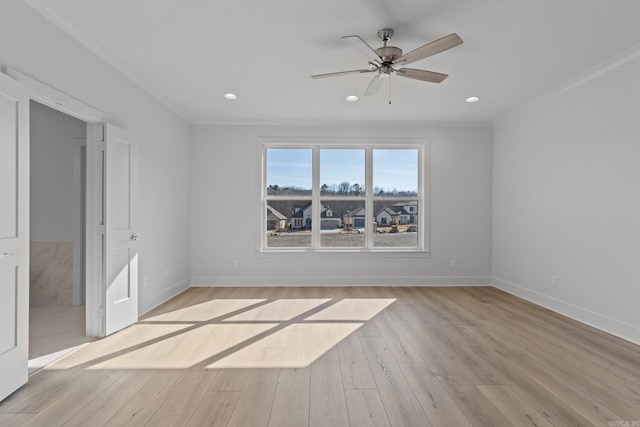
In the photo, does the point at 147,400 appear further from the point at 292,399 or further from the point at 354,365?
the point at 354,365

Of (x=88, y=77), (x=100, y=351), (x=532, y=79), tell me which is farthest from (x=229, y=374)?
(x=532, y=79)

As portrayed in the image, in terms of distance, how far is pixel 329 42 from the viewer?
10.0 feet

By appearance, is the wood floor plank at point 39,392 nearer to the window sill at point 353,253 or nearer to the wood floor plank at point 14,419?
the wood floor plank at point 14,419

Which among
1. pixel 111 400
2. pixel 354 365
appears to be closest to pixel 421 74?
pixel 354 365

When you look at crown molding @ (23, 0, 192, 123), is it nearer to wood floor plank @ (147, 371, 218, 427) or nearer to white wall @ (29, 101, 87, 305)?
white wall @ (29, 101, 87, 305)

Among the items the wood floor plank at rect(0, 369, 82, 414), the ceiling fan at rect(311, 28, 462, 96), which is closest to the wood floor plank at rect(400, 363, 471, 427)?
the wood floor plank at rect(0, 369, 82, 414)

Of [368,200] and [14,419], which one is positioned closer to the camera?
[14,419]

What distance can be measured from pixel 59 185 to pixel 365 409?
451 cm

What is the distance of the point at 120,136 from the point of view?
3.47m

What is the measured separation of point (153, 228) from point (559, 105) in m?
5.25

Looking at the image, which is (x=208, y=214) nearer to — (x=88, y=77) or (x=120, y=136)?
(x=120, y=136)

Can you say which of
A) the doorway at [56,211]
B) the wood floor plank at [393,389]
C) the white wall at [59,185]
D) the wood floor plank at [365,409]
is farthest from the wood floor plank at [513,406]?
the white wall at [59,185]

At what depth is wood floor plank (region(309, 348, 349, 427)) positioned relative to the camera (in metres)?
1.97

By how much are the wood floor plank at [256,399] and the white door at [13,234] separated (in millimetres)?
1505
